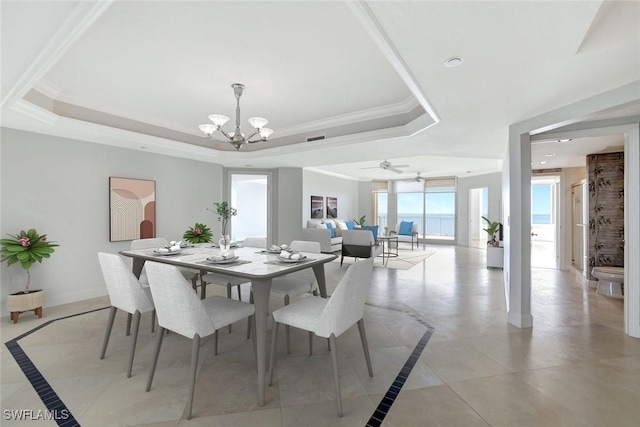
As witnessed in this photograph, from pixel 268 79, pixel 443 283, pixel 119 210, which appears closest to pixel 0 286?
pixel 119 210

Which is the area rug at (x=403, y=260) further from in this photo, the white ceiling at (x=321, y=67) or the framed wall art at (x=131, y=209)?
the framed wall art at (x=131, y=209)

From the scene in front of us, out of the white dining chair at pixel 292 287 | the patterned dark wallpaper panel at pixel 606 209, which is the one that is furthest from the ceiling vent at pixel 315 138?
the patterned dark wallpaper panel at pixel 606 209

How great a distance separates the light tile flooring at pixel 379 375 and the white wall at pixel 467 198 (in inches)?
244

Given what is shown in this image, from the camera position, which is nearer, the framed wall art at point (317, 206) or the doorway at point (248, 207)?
the framed wall art at point (317, 206)

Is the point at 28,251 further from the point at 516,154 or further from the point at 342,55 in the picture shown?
the point at 516,154

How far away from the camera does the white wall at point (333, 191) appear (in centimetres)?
883

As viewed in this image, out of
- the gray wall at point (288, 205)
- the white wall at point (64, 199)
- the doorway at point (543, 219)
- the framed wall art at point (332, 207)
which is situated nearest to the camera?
the white wall at point (64, 199)

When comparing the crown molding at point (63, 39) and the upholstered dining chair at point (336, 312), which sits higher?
the crown molding at point (63, 39)

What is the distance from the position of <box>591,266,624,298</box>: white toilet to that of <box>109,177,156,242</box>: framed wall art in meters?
6.80

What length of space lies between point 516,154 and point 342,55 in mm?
2185

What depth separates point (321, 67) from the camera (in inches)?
107

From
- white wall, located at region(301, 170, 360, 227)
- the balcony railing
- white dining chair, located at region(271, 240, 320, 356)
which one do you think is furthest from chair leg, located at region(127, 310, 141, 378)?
the balcony railing

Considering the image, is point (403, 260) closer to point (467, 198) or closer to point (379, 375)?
point (467, 198)

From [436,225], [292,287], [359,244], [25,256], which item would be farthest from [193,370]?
[436,225]
